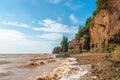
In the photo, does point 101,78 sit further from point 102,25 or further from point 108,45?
point 102,25

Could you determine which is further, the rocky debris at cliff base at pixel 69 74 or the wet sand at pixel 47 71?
the wet sand at pixel 47 71

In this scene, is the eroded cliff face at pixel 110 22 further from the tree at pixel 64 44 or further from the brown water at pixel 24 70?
the tree at pixel 64 44

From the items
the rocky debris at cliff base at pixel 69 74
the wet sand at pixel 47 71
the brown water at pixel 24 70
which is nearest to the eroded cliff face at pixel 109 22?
the wet sand at pixel 47 71

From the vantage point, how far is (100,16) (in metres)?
50.3

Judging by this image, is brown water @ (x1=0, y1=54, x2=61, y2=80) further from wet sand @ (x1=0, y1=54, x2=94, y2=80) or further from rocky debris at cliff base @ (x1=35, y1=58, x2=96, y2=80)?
rocky debris at cliff base @ (x1=35, y1=58, x2=96, y2=80)

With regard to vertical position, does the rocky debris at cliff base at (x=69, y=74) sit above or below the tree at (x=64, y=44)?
below

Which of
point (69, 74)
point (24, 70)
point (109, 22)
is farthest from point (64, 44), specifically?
point (69, 74)

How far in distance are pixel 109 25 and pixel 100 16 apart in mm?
6243

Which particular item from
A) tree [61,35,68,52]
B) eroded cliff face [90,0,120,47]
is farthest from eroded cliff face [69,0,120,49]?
A: tree [61,35,68,52]

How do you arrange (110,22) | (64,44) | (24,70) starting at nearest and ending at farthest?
(24,70)
(110,22)
(64,44)

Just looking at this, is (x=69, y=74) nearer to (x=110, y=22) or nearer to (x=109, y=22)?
(x=110, y=22)

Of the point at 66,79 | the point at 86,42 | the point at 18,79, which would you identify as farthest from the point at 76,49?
the point at 66,79

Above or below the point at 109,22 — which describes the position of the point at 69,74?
below

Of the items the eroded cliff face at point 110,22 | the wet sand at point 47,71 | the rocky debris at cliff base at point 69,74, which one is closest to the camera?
the rocky debris at cliff base at point 69,74
